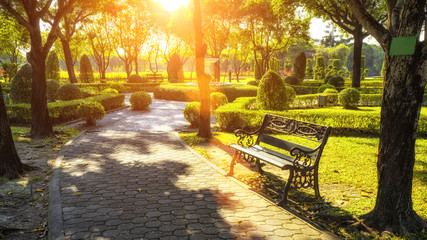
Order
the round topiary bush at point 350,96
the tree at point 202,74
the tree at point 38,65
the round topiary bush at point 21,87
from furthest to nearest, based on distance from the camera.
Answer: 1. the round topiary bush at point 350,96
2. the round topiary bush at point 21,87
3. the tree at point 202,74
4. the tree at point 38,65

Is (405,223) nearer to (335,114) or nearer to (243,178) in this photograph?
(243,178)

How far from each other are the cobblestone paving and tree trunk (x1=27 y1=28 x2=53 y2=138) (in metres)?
2.61

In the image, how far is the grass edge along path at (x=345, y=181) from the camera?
4719mm

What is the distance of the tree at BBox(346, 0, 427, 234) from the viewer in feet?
11.7

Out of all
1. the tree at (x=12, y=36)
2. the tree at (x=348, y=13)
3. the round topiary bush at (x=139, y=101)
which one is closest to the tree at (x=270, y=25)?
the tree at (x=348, y=13)

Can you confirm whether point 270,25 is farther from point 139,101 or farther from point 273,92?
point 273,92

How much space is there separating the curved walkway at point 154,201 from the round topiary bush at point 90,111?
3.78 m

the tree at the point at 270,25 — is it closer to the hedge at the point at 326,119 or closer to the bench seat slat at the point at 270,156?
the hedge at the point at 326,119

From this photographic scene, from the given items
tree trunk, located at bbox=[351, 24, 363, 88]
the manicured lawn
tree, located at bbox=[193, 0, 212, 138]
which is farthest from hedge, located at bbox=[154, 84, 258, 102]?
the manicured lawn

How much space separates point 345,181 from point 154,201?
12.3 feet

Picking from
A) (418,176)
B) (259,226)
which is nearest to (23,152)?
(259,226)

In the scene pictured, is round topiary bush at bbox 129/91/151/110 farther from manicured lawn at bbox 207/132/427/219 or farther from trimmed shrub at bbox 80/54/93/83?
trimmed shrub at bbox 80/54/93/83

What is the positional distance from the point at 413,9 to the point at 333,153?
17.1 feet

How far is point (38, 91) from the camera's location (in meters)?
9.59
